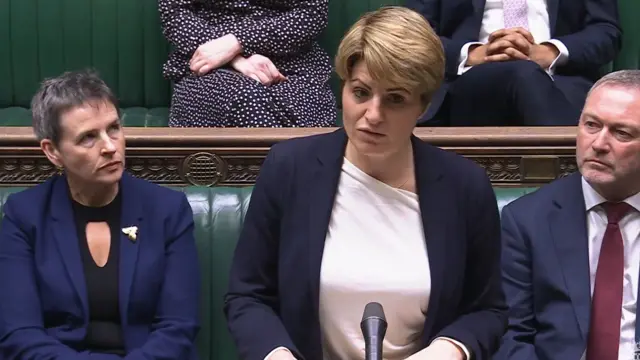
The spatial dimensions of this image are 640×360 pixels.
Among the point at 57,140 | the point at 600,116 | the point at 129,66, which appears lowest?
the point at 129,66

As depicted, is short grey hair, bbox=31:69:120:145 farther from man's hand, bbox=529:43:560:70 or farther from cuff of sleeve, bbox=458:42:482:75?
man's hand, bbox=529:43:560:70

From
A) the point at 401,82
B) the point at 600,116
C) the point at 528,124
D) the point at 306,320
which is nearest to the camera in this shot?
the point at 401,82

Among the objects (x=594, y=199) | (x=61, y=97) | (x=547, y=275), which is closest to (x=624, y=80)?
(x=594, y=199)

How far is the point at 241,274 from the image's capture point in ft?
4.61

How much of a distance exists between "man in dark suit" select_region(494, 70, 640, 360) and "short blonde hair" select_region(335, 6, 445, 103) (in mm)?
438

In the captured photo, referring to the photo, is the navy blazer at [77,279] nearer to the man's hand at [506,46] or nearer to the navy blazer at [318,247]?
the navy blazer at [318,247]

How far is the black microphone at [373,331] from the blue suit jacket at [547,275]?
63cm

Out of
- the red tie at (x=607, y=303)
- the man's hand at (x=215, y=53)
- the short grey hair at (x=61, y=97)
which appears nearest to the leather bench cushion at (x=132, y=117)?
the man's hand at (x=215, y=53)

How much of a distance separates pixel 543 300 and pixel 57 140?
84cm

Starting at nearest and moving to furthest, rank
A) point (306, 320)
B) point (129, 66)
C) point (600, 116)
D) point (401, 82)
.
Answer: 1. point (401, 82)
2. point (306, 320)
3. point (600, 116)
4. point (129, 66)

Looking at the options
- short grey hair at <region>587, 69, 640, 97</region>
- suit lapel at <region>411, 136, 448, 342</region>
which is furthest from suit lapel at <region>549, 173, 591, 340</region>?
suit lapel at <region>411, 136, 448, 342</region>

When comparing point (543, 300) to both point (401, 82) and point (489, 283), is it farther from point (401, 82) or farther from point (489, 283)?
point (401, 82)

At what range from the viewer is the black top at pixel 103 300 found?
1.66 meters

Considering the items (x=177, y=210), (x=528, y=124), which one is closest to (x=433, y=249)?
(x=177, y=210)
